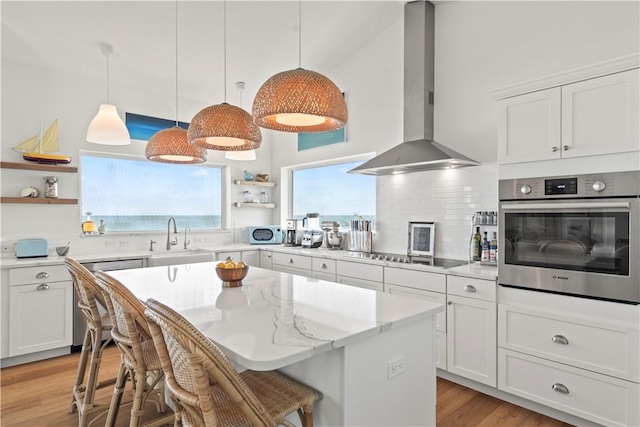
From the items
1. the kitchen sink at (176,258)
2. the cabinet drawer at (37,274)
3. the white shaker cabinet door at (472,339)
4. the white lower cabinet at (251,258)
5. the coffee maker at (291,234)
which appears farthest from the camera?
the coffee maker at (291,234)

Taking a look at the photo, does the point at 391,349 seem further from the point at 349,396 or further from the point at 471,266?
the point at 471,266

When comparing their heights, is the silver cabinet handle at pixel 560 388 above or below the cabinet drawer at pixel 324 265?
below

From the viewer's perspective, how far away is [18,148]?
12.1 feet

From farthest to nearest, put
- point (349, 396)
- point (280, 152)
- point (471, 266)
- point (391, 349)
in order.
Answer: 1. point (280, 152)
2. point (471, 266)
3. point (391, 349)
4. point (349, 396)

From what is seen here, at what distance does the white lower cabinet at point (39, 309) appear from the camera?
10.9ft

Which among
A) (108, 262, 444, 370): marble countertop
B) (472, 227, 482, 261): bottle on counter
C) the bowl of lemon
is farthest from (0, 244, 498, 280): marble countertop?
the bowl of lemon

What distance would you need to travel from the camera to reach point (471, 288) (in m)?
2.85

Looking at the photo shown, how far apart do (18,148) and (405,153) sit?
12.4 feet

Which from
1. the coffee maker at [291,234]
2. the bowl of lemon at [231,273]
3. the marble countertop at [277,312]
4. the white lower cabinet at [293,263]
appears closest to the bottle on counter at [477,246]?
the marble countertop at [277,312]

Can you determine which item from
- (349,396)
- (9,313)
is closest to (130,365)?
(349,396)

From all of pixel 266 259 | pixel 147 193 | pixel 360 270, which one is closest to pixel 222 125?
pixel 360 270

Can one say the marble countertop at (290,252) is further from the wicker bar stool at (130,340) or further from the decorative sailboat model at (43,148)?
the wicker bar stool at (130,340)

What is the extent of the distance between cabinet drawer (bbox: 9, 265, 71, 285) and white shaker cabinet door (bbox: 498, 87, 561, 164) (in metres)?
3.94

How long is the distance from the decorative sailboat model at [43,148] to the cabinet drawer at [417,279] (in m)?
3.53
